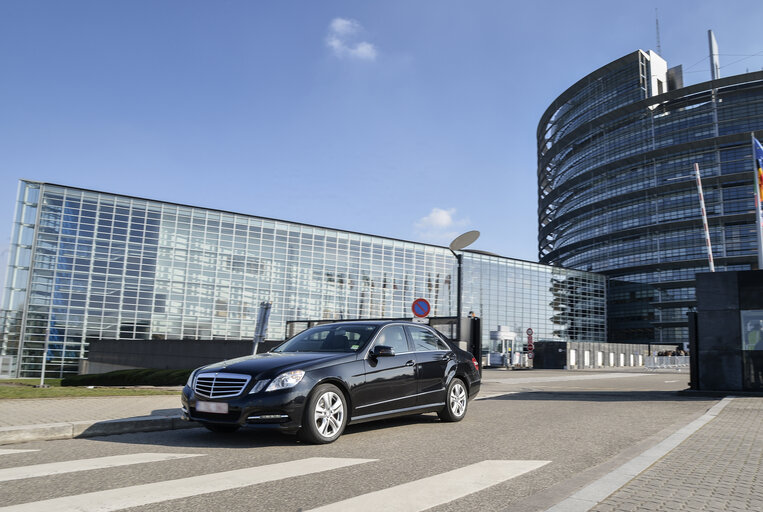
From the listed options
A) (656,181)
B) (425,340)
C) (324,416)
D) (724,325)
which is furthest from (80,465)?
(656,181)

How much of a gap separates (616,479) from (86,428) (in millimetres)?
6025

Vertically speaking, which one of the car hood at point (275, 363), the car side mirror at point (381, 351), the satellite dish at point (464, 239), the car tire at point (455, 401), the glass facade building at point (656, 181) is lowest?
the car tire at point (455, 401)

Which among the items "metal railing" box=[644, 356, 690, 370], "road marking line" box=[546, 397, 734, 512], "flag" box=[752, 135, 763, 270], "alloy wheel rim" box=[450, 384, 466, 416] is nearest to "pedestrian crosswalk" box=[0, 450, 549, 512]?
"road marking line" box=[546, 397, 734, 512]

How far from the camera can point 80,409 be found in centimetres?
905

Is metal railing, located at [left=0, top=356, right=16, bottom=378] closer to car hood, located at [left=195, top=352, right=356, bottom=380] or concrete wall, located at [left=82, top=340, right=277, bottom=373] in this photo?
concrete wall, located at [left=82, top=340, right=277, bottom=373]

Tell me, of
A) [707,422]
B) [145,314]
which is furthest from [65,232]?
[707,422]

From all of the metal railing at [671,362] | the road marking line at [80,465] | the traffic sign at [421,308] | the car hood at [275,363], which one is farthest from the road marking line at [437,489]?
the metal railing at [671,362]

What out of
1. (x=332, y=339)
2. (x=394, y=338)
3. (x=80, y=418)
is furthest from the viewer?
(x=394, y=338)

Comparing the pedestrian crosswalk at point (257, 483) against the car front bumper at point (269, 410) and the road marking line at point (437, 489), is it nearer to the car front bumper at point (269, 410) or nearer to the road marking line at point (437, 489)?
the road marking line at point (437, 489)

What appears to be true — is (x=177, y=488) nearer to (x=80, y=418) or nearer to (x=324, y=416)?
(x=324, y=416)

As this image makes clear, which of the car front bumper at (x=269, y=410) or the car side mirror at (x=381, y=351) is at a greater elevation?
the car side mirror at (x=381, y=351)

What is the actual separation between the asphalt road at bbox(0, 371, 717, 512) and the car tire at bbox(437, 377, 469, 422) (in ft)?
0.49

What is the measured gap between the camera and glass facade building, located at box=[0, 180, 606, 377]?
3972 centimetres

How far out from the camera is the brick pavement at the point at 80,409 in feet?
26.0
